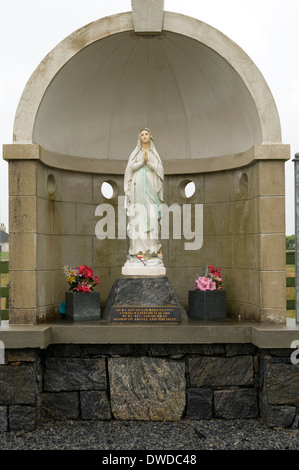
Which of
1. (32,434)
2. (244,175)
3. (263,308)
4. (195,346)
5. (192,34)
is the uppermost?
(192,34)

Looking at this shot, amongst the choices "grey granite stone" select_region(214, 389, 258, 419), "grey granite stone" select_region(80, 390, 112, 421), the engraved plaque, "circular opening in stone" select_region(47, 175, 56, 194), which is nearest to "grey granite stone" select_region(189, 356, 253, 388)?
"grey granite stone" select_region(214, 389, 258, 419)

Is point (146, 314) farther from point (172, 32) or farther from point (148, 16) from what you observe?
point (148, 16)

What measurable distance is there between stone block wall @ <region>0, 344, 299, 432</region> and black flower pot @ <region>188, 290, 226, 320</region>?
34.6 inches

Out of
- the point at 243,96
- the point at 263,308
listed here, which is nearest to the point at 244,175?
the point at 243,96

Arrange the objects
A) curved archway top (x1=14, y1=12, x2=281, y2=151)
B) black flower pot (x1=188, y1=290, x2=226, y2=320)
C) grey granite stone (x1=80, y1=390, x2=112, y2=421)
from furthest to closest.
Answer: black flower pot (x1=188, y1=290, x2=226, y2=320), curved archway top (x1=14, y1=12, x2=281, y2=151), grey granite stone (x1=80, y1=390, x2=112, y2=421)

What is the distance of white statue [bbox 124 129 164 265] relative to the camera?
8055 millimetres

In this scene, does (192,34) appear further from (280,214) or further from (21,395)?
(21,395)

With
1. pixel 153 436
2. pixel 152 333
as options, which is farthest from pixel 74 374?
pixel 153 436

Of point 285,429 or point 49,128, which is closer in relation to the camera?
point 285,429

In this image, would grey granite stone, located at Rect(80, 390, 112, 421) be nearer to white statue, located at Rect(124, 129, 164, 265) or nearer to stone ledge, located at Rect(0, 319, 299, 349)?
stone ledge, located at Rect(0, 319, 299, 349)

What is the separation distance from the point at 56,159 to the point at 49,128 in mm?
488

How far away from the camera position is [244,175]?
8430 mm

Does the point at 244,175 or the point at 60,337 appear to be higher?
the point at 244,175

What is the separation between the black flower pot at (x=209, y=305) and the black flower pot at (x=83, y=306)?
1.48m
